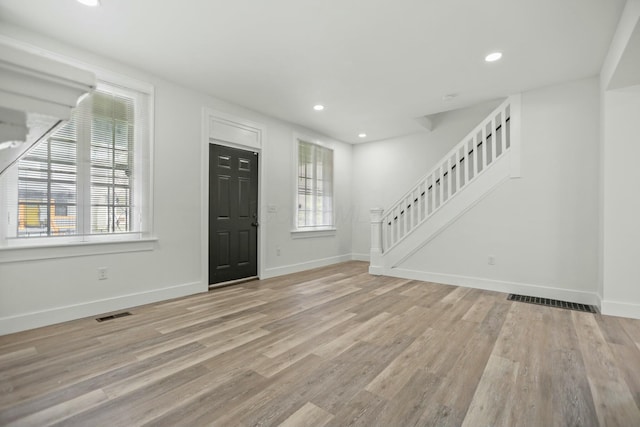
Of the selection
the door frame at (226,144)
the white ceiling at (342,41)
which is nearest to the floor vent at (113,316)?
the door frame at (226,144)

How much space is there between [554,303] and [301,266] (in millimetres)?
3625

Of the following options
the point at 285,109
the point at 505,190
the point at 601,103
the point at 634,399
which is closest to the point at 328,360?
the point at 634,399

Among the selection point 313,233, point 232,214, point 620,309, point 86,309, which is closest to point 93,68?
point 232,214

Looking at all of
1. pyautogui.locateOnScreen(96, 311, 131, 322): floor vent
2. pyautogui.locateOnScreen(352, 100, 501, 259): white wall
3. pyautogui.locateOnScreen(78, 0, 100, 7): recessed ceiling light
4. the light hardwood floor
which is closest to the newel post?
pyautogui.locateOnScreen(352, 100, 501, 259): white wall

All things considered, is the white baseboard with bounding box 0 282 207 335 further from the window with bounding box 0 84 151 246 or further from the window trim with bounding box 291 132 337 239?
the window trim with bounding box 291 132 337 239

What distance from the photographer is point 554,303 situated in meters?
3.57

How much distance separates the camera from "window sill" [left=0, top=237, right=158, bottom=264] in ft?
8.62

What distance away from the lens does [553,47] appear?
2.92 metres

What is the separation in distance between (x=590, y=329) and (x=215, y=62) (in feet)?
14.7

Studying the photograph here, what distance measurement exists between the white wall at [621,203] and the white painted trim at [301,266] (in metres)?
4.00

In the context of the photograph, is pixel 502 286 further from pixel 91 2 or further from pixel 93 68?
pixel 93 68

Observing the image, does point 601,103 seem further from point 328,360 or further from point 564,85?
point 328,360

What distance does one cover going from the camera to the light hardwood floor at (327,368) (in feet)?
5.10

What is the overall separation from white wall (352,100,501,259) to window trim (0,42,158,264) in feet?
14.2
